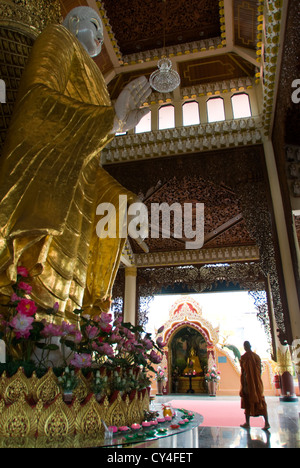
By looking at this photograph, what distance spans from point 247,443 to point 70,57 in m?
3.11

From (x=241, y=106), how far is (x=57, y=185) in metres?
4.91

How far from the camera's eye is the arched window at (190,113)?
630 cm

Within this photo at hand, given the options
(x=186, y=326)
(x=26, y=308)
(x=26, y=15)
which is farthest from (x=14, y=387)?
(x=186, y=326)

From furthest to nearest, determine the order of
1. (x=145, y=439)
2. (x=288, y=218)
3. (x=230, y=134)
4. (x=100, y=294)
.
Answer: (x=230, y=134), (x=288, y=218), (x=100, y=294), (x=145, y=439)

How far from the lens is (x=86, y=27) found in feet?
10.9

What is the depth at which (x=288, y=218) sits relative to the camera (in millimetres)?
4551

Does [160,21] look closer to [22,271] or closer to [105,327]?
[22,271]

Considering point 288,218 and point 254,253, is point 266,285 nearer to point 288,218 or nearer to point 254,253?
point 254,253

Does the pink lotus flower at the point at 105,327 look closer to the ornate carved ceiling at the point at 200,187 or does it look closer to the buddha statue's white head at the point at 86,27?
the buddha statue's white head at the point at 86,27

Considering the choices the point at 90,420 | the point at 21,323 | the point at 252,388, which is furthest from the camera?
the point at 252,388

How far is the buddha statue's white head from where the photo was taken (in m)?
3.32

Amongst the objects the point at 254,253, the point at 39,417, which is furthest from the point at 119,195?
the point at 254,253

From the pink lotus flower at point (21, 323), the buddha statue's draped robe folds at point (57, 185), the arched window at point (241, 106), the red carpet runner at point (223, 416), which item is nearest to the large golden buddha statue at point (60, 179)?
the buddha statue's draped robe folds at point (57, 185)

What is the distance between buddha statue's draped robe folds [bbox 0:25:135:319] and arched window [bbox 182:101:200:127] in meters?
3.45
